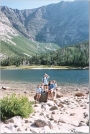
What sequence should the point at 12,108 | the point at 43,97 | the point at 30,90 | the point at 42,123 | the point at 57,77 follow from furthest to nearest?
1. the point at 57,77
2. the point at 30,90
3. the point at 43,97
4. the point at 12,108
5. the point at 42,123

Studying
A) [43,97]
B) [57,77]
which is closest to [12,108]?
[43,97]

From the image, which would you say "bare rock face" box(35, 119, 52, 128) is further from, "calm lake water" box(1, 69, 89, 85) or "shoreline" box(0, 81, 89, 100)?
"calm lake water" box(1, 69, 89, 85)

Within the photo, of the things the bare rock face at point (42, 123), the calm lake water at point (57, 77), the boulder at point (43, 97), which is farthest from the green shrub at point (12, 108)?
the calm lake water at point (57, 77)

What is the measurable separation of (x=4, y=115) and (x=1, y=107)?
0.49 meters

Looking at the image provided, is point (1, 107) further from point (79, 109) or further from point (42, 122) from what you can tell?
point (79, 109)

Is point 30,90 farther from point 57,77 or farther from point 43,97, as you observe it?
point 57,77

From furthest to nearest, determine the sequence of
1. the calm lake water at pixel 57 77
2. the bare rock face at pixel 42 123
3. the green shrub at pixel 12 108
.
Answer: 1. the calm lake water at pixel 57 77
2. the green shrub at pixel 12 108
3. the bare rock face at pixel 42 123

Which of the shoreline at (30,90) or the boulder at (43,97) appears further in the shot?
the shoreline at (30,90)

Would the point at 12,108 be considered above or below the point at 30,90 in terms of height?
above

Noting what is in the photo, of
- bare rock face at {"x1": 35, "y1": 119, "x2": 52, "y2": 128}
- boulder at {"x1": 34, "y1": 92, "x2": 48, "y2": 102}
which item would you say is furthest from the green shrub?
boulder at {"x1": 34, "y1": 92, "x2": 48, "y2": 102}

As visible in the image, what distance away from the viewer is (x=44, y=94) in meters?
22.4

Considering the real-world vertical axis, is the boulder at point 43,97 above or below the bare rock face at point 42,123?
below

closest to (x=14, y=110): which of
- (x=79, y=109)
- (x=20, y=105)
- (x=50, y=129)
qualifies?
(x=20, y=105)

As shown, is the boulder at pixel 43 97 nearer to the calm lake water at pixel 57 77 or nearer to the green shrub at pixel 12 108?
the green shrub at pixel 12 108
